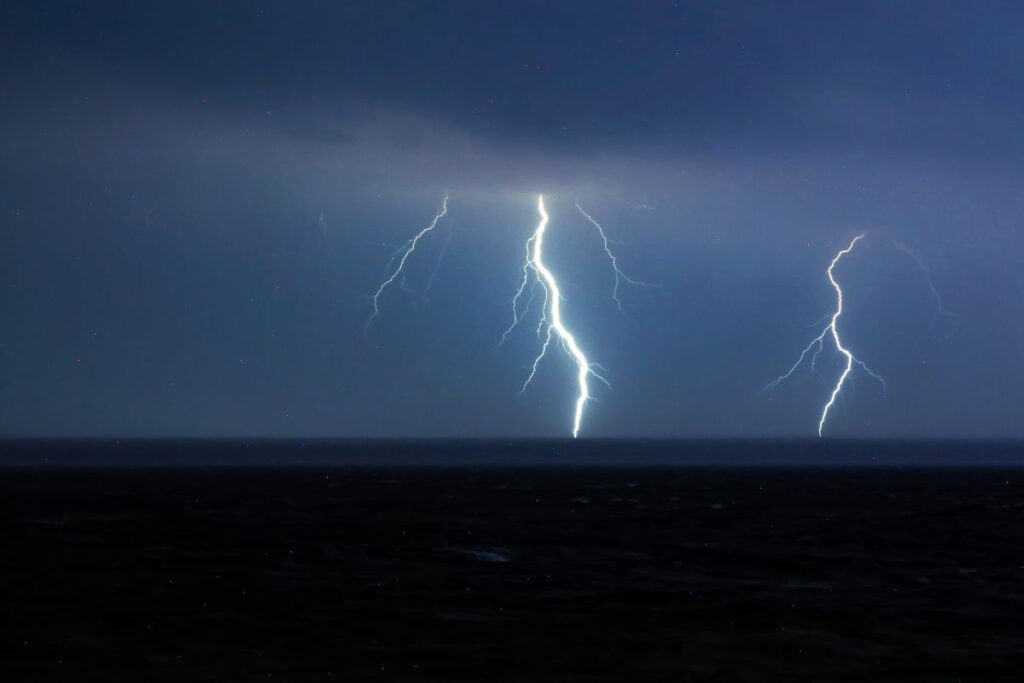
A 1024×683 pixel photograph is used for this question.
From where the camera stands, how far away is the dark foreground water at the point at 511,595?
53.5 feet

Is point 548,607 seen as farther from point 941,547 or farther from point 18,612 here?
point 941,547

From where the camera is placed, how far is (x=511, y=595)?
22.4 metres

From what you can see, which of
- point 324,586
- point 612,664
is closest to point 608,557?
point 324,586

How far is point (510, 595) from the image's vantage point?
73.6 feet

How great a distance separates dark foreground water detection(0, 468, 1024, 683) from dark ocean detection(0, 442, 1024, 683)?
0.07 m

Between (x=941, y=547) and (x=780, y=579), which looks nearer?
(x=780, y=579)

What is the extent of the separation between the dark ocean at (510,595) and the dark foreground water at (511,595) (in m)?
0.07

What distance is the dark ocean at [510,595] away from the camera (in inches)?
642

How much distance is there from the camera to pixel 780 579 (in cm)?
2489

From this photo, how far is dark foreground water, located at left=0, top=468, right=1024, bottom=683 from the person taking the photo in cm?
1630

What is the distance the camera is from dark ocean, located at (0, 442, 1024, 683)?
53.5 feet

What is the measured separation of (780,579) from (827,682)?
9703 millimetres


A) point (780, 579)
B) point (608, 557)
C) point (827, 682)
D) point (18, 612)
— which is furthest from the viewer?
point (608, 557)

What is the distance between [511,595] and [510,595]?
0.02 meters
